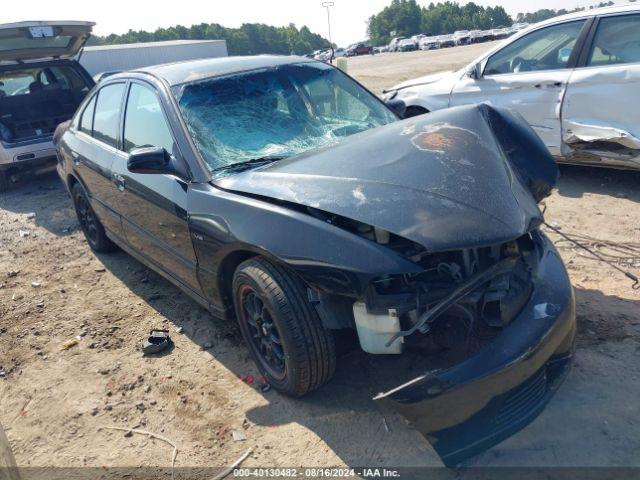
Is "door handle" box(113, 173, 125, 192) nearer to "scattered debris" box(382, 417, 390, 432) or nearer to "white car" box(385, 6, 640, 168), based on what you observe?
"scattered debris" box(382, 417, 390, 432)

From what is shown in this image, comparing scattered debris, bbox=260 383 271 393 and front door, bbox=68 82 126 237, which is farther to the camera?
front door, bbox=68 82 126 237

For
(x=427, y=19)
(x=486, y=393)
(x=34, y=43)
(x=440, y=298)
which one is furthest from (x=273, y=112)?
(x=427, y=19)

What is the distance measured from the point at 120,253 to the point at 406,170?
3.52 metres

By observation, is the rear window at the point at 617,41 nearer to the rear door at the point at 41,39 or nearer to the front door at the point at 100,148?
the front door at the point at 100,148

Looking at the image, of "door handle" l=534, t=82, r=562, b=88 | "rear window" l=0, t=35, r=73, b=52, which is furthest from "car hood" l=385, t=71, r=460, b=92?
"rear window" l=0, t=35, r=73, b=52

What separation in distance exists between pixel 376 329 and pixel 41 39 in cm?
678

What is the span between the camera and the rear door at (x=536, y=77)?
17.1ft

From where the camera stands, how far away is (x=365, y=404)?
2.74 metres

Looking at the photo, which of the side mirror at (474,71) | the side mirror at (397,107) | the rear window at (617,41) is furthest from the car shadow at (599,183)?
the side mirror at (397,107)

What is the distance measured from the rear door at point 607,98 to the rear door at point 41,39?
608 cm

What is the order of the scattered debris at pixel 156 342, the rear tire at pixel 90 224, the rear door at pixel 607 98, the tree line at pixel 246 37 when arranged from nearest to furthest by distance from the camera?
the scattered debris at pixel 156 342 < the rear door at pixel 607 98 < the rear tire at pixel 90 224 < the tree line at pixel 246 37

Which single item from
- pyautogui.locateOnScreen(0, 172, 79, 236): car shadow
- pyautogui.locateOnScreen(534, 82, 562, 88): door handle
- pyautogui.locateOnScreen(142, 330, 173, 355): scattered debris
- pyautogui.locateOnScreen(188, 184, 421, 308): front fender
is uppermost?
pyautogui.locateOnScreen(534, 82, 562, 88): door handle

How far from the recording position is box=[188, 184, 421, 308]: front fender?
7.40 feet

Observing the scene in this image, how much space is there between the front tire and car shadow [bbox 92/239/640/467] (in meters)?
0.15
